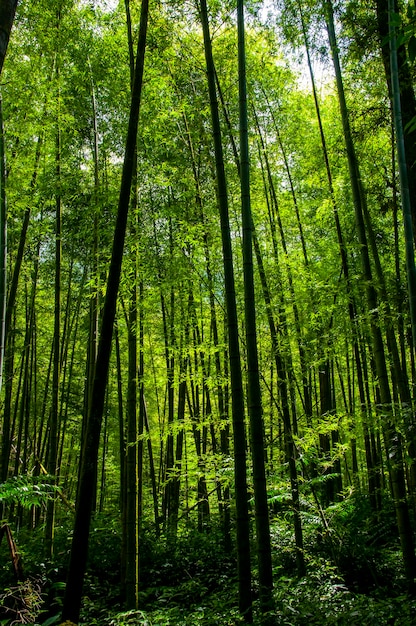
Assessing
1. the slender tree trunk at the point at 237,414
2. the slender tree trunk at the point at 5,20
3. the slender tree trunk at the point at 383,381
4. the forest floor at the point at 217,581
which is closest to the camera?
Result: the slender tree trunk at the point at 5,20

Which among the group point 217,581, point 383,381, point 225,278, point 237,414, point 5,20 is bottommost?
point 217,581

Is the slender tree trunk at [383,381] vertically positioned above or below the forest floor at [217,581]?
above

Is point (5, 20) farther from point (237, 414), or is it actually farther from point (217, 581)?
point (217, 581)

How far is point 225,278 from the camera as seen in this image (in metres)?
3.03

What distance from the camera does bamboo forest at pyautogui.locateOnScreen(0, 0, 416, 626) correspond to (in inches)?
106

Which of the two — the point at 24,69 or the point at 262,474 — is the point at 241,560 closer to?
the point at 262,474

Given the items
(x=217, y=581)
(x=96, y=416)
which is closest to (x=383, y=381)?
(x=96, y=416)

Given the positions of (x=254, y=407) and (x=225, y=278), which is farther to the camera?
(x=225, y=278)

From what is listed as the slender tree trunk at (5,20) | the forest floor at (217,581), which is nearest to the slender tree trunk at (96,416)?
the forest floor at (217,581)

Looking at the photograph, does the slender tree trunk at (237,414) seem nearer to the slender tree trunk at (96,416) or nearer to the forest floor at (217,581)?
the forest floor at (217,581)

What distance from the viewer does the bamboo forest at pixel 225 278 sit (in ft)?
8.87

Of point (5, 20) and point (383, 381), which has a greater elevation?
point (5, 20)

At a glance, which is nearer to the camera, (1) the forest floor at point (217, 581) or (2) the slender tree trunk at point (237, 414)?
(2) the slender tree trunk at point (237, 414)

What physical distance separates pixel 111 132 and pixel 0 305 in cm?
420
